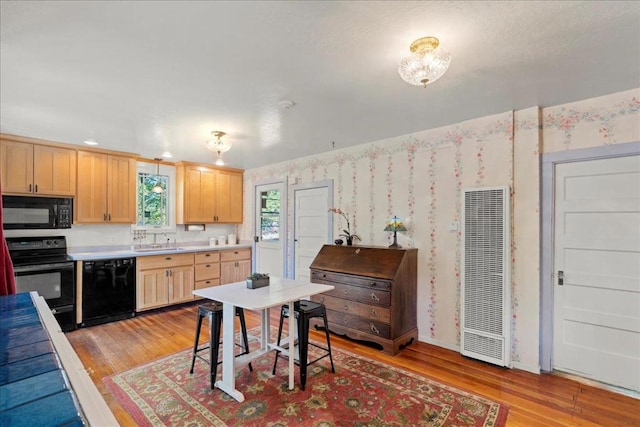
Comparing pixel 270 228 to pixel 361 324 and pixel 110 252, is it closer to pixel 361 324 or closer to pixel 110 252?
pixel 110 252

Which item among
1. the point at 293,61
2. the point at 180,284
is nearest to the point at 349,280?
the point at 293,61

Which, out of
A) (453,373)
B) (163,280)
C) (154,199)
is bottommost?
(453,373)

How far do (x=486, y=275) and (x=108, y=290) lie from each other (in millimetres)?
4705

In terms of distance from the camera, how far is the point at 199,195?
5.56 m

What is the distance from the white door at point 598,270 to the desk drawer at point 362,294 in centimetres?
154

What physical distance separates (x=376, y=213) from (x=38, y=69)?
3426 mm

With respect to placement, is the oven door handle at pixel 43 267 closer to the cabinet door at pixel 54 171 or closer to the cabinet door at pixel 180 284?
the cabinet door at pixel 54 171

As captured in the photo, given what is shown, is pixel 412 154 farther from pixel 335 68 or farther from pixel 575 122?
pixel 335 68

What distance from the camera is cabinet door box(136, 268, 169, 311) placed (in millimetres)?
4488

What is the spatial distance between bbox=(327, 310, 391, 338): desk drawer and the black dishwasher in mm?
2922

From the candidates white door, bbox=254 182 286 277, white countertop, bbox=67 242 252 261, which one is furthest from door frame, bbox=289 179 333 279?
white countertop, bbox=67 242 252 261

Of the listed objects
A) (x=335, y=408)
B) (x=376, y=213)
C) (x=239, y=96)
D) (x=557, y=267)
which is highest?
(x=239, y=96)

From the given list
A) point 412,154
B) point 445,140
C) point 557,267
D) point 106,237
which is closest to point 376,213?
point 412,154

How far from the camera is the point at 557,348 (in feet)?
9.21
